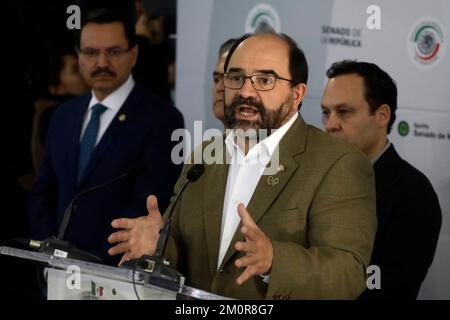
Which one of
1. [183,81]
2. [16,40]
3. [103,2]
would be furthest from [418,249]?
[16,40]

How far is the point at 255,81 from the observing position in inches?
121

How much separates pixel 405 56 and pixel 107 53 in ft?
4.95

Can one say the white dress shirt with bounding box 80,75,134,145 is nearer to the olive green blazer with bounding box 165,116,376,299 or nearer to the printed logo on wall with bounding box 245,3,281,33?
the printed logo on wall with bounding box 245,3,281,33

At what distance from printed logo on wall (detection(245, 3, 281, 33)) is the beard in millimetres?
1352

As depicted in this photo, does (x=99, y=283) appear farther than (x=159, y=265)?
Yes

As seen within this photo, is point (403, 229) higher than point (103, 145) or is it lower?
Answer: lower

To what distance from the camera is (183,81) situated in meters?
5.05

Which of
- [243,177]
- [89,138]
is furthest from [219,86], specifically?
[243,177]

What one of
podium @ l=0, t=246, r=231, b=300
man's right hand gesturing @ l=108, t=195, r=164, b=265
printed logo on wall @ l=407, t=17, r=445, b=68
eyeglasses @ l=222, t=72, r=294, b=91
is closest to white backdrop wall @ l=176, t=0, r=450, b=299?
printed logo on wall @ l=407, t=17, r=445, b=68

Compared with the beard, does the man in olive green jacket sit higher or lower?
lower

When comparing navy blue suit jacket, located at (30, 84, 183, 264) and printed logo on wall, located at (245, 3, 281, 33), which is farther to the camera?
printed logo on wall, located at (245, 3, 281, 33)

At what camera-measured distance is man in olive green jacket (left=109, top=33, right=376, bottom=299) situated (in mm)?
2748

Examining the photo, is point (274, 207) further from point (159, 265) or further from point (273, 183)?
point (159, 265)

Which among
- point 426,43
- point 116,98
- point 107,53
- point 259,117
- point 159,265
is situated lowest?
point 159,265
